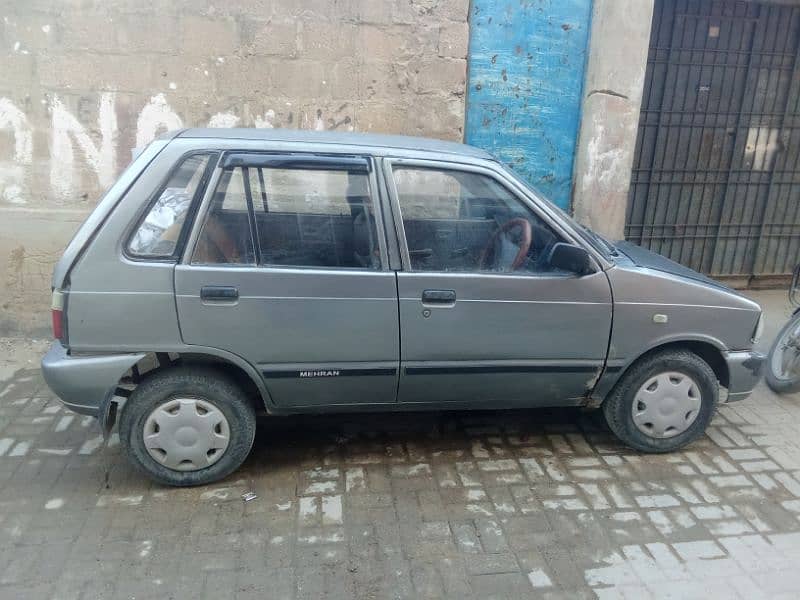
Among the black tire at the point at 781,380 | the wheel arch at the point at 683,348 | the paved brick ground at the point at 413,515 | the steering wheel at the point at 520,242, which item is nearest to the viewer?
the paved brick ground at the point at 413,515

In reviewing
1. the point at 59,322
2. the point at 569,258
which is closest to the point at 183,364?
the point at 59,322

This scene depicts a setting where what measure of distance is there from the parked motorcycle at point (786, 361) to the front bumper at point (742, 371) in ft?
3.68

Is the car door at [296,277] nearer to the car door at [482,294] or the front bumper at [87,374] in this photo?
the car door at [482,294]

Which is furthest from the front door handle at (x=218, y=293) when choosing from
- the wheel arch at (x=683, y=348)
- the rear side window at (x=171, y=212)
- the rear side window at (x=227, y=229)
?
the wheel arch at (x=683, y=348)

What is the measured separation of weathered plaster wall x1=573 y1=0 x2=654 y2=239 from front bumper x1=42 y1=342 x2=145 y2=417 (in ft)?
14.8

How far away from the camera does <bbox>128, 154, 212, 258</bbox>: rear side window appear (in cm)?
297

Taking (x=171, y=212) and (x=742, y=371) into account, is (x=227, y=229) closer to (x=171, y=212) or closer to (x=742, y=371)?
(x=171, y=212)

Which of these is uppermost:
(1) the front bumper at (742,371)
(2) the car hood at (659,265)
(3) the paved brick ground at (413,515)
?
(2) the car hood at (659,265)

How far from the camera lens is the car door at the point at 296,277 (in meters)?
3.00

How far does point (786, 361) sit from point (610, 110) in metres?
2.70

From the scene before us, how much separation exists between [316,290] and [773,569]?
251 cm

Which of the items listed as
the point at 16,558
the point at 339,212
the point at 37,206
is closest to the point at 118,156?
the point at 37,206

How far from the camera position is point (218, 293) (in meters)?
2.97

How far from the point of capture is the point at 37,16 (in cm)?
Answer: 485
